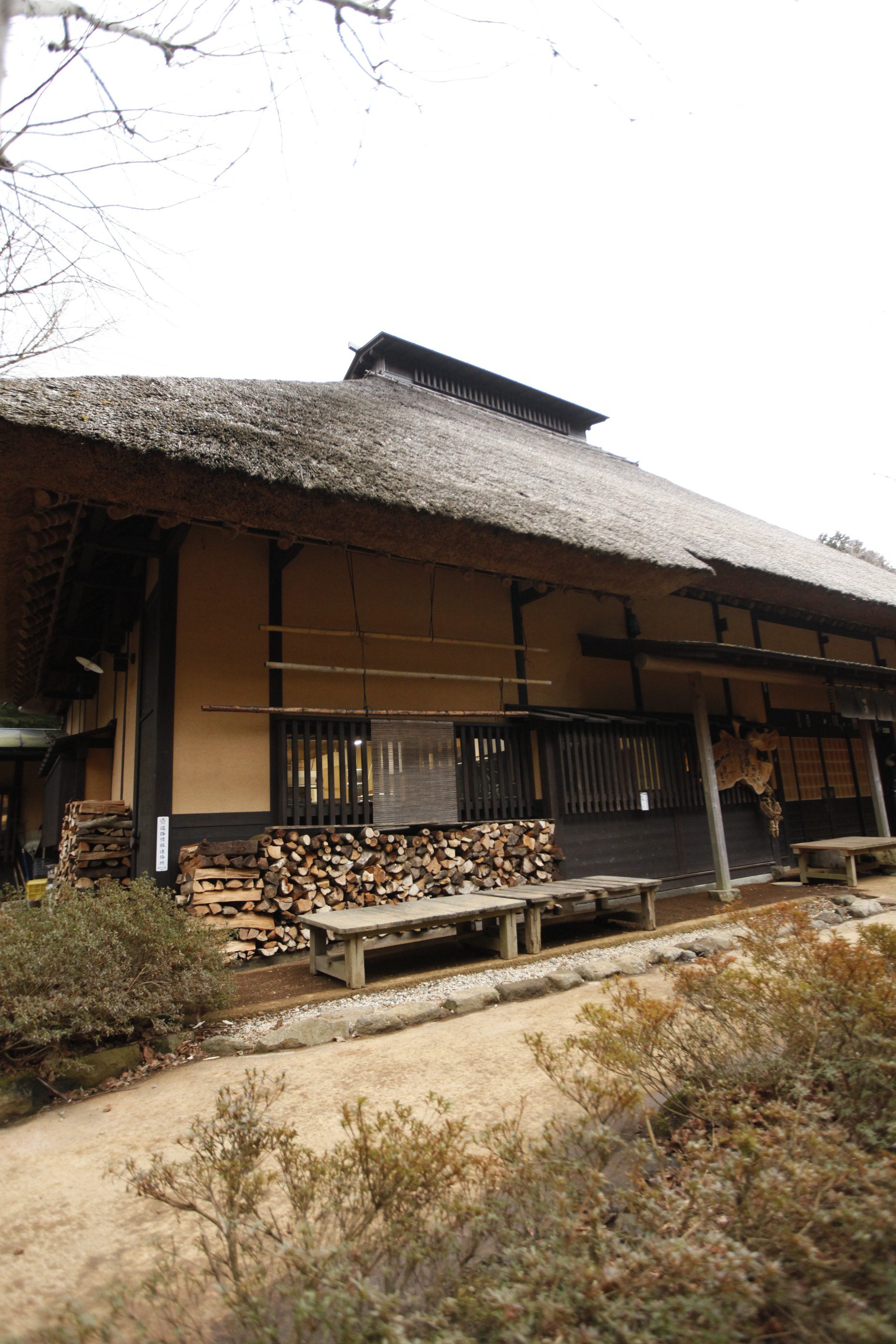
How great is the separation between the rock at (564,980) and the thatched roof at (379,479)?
3160 millimetres

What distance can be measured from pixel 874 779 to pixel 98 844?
8878 millimetres

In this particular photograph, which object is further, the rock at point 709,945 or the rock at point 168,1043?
the rock at point 709,945

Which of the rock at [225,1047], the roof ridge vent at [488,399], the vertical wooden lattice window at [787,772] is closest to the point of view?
the rock at [225,1047]

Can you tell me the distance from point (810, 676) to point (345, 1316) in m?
8.35

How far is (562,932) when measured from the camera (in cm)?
596

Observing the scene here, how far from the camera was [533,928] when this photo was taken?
507 centimetres

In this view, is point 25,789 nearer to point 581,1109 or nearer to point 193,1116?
point 193,1116

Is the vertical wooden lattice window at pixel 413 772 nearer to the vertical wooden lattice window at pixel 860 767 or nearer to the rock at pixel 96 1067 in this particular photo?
the rock at pixel 96 1067

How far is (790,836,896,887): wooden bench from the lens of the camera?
7.44m

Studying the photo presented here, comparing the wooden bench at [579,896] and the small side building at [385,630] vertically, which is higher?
the small side building at [385,630]

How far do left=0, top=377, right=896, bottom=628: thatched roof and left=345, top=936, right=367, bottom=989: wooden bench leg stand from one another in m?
2.78

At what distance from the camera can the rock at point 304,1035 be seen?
3.35m

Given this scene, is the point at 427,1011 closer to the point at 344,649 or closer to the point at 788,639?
the point at 344,649

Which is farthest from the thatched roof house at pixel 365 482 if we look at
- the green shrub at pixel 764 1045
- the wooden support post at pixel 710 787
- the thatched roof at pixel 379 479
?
the green shrub at pixel 764 1045
